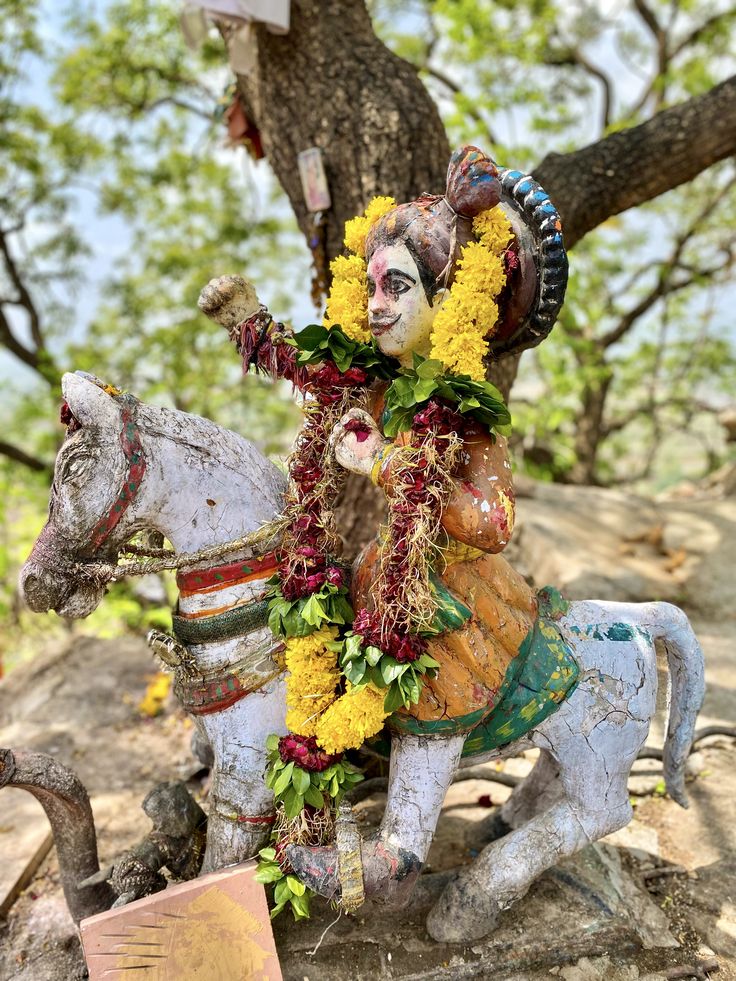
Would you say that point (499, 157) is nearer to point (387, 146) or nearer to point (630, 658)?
point (387, 146)

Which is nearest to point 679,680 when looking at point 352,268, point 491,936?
point 491,936

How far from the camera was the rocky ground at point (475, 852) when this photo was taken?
187cm

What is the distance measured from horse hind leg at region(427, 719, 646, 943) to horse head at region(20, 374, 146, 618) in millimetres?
1214

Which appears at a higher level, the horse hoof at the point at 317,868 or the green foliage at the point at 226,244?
the green foliage at the point at 226,244

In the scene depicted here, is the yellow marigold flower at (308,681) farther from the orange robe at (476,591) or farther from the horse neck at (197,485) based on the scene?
the horse neck at (197,485)

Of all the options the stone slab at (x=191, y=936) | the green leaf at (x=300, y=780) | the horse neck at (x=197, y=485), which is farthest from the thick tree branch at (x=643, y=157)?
the stone slab at (x=191, y=936)

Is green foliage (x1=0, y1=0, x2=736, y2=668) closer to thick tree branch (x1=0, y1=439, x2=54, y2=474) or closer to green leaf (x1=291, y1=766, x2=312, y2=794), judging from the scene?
thick tree branch (x1=0, y1=439, x2=54, y2=474)

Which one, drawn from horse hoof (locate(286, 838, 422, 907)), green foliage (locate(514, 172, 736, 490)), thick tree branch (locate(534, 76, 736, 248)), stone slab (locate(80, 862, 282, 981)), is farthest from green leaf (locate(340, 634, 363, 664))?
green foliage (locate(514, 172, 736, 490))

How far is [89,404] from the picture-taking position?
1.56 m

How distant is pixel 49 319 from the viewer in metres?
8.05

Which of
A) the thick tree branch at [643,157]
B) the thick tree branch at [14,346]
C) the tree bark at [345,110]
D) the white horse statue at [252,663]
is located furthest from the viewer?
the thick tree branch at [14,346]

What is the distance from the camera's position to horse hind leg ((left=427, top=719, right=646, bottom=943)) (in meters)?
1.81

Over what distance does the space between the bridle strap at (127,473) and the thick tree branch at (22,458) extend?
5178 millimetres

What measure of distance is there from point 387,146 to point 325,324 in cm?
145
